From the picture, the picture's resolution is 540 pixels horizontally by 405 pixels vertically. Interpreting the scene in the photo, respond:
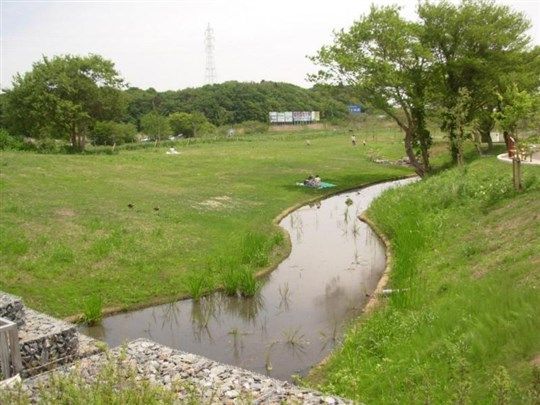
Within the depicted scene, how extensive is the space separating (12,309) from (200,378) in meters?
4.69

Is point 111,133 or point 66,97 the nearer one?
point 66,97

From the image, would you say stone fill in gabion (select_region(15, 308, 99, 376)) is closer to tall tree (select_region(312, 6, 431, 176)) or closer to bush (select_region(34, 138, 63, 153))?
tall tree (select_region(312, 6, 431, 176))

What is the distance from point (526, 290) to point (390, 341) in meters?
2.94

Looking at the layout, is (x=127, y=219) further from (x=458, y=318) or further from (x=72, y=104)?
(x=72, y=104)

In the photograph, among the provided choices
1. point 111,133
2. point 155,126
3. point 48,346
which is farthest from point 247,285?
point 155,126

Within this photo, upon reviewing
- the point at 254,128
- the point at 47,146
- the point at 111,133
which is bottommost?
the point at 47,146

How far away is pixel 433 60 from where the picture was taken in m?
36.6

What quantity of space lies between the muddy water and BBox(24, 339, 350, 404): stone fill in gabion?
2.78 meters

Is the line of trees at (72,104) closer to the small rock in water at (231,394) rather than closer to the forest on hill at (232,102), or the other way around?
the small rock in water at (231,394)

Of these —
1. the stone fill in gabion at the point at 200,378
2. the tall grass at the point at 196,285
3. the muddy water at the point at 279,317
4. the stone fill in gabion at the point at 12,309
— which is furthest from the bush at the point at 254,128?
the stone fill in gabion at the point at 200,378

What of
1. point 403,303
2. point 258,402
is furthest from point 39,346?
point 403,303

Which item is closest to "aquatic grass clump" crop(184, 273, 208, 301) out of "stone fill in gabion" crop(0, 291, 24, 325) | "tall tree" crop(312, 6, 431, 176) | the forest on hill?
"stone fill in gabion" crop(0, 291, 24, 325)

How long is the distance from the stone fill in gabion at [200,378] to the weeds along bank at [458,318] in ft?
5.08

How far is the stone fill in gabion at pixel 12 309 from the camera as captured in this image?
11.6m
